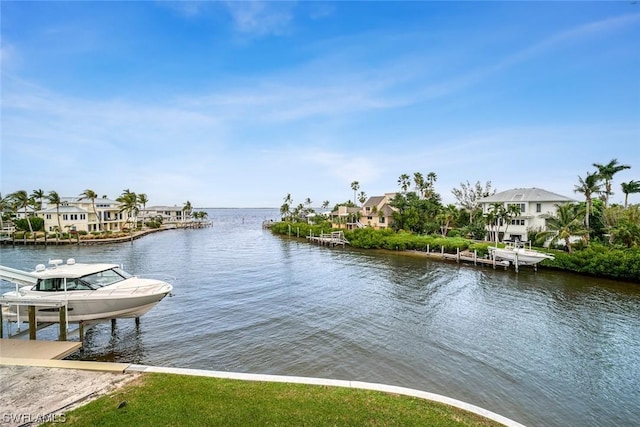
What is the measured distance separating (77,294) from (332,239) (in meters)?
45.2

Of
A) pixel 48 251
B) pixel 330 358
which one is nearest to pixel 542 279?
pixel 330 358

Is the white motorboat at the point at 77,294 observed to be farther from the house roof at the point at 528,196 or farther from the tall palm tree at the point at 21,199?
the tall palm tree at the point at 21,199

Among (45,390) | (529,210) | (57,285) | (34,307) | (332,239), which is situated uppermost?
(529,210)

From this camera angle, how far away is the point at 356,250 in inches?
2020

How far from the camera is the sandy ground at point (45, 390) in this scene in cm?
727

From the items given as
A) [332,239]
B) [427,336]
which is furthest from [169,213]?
[427,336]

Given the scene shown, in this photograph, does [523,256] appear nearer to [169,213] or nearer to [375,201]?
[375,201]

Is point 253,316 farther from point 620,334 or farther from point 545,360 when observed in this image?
point 620,334

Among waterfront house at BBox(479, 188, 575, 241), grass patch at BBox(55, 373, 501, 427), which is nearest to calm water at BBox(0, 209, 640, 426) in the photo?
grass patch at BBox(55, 373, 501, 427)

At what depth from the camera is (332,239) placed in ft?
187

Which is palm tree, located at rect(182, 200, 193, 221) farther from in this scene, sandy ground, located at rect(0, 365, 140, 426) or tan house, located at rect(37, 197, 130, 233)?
sandy ground, located at rect(0, 365, 140, 426)

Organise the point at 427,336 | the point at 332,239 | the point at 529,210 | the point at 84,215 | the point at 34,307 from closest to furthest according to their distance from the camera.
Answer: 1. the point at 34,307
2. the point at 427,336
3. the point at 529,210
4. the point at 332,239
5. the point at 84,215

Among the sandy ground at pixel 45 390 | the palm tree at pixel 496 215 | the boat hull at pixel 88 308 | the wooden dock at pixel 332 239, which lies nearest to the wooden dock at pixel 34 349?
the sandy ground at pixel 45 390

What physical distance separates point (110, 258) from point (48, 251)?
15148 millimetres
